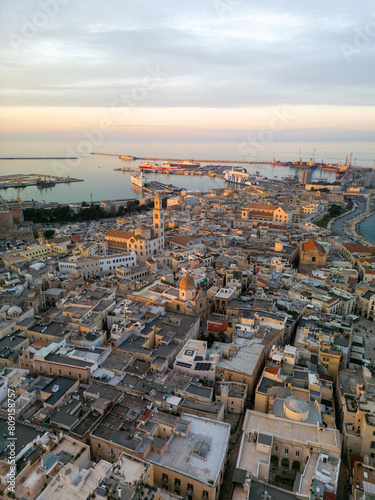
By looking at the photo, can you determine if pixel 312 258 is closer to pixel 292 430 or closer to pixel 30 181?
pixel 292 430

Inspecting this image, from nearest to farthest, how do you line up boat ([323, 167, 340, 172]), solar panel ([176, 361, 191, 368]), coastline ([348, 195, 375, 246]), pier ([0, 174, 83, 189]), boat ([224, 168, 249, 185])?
solar panel ([176, 361, 191, 368]) → coastline ([348, 195, 375, 246]) → pier ([0, 174, 83, 189]) → boat ([224, 168, 249, 185]) → boat ([323, 167, 340, 172])

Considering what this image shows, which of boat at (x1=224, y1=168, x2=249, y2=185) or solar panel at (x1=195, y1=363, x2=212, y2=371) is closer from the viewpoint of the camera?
solar panel at (x1=195, y1=363, x2=212, y2=371)

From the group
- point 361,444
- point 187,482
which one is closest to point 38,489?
point 187,482

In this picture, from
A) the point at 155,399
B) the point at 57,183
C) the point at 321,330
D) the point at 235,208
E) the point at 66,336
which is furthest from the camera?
the point at 57,183

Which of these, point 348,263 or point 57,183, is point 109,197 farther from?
point 348,263

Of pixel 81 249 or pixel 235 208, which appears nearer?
pixel 81 249

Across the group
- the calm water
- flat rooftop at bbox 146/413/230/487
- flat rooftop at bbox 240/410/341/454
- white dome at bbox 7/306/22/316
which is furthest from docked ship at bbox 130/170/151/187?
flat rooftop at bbox 146/413/230/487

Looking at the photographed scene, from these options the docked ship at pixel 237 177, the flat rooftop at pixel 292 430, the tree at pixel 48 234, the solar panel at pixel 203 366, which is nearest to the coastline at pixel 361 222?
the solar panel at pixel 203 366

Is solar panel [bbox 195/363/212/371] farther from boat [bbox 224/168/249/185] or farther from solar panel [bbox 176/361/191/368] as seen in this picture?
boat [bbox 224/168/249/185]

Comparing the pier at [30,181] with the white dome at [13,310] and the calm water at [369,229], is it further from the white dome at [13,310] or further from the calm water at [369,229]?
the calm water at [369,229]
